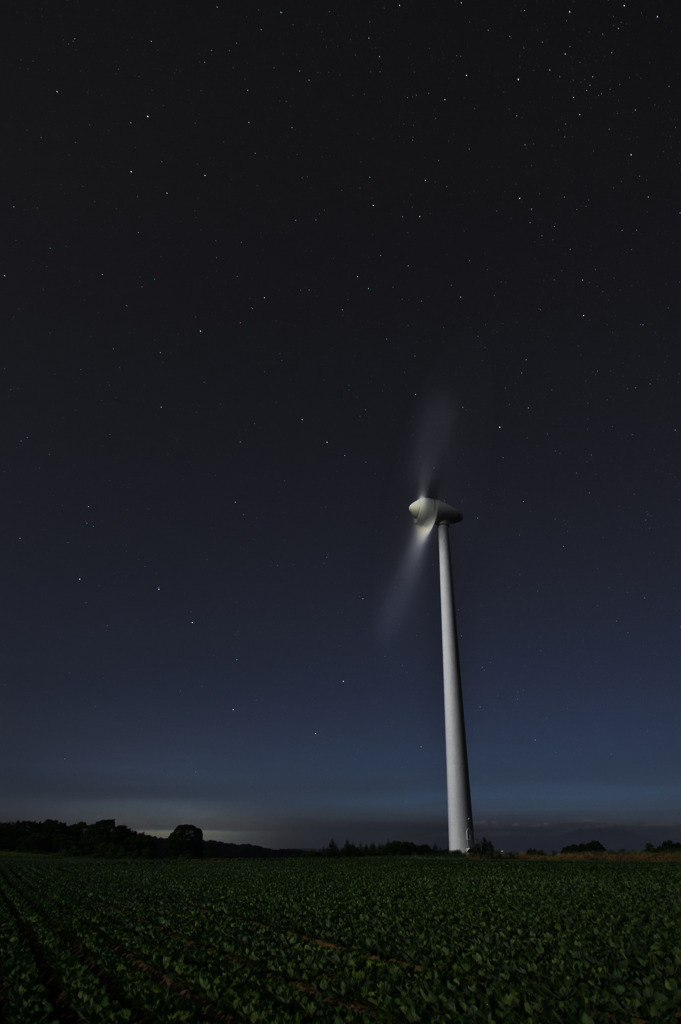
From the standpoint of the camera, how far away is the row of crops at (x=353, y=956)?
11219 mm

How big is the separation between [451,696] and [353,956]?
4737cm

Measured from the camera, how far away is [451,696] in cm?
6038

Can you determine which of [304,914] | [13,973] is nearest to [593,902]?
[304,914]

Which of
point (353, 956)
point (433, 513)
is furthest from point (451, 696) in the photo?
point (353, 956)

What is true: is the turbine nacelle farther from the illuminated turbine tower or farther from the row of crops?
the row of crops

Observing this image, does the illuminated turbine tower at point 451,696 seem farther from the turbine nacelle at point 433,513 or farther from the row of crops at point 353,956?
the row of crops at point 353,956

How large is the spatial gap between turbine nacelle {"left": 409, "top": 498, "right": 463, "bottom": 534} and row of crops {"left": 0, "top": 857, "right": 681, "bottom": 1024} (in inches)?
1837

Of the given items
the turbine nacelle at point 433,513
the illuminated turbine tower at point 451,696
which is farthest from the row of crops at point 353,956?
the turbine nacelle at point 433,513

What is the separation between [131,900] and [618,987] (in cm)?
2616

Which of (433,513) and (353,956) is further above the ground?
(433,513)

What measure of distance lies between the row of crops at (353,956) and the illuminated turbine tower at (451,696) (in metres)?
28.0

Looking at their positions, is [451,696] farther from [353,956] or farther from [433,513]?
[353,956]

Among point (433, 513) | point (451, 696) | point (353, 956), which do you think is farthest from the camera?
point (433, 513)

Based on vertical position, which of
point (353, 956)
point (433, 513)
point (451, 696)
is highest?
point (433, 513)
